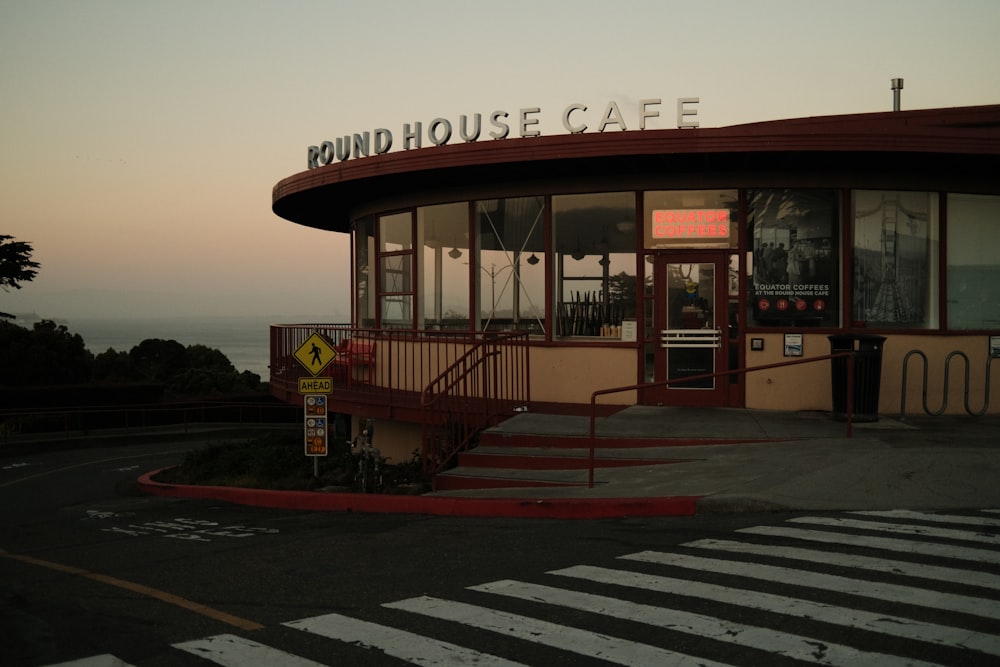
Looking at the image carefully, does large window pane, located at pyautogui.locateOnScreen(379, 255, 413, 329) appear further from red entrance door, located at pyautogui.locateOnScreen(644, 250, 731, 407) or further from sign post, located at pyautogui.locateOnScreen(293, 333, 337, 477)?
red entrance door, located at pyautogui.locateOnScreen(644, 250, 731, 407)

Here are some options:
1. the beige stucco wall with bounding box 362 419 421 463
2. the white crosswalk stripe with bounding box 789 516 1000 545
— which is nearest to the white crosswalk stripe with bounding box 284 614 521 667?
the white crosswalk stripe with bounding box 789 516 1000 545

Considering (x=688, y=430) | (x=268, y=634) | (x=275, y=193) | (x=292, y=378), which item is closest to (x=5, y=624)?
(x=268, y=634)

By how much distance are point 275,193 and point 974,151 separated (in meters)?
13.8

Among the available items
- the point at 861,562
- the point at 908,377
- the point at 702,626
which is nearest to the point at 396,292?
the point at 908,377

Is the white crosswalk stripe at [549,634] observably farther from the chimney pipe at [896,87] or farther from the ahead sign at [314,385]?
the chimney pipe at [896,87]

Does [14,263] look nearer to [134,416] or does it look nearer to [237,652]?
[134,416]

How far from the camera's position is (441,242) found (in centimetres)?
1800

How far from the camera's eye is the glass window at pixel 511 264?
16.5 metres

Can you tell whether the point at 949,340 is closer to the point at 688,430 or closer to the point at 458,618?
the point at 688,430

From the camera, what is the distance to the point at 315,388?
1488 cm

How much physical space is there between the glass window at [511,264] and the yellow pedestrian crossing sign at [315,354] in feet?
10.2

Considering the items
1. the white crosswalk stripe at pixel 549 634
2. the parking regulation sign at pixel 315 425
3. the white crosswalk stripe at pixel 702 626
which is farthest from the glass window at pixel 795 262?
the white crosswalk stripe at pixel 549 634

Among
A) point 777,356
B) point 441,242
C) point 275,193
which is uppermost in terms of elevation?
point 275,193

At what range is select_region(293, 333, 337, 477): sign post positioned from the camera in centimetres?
1487
